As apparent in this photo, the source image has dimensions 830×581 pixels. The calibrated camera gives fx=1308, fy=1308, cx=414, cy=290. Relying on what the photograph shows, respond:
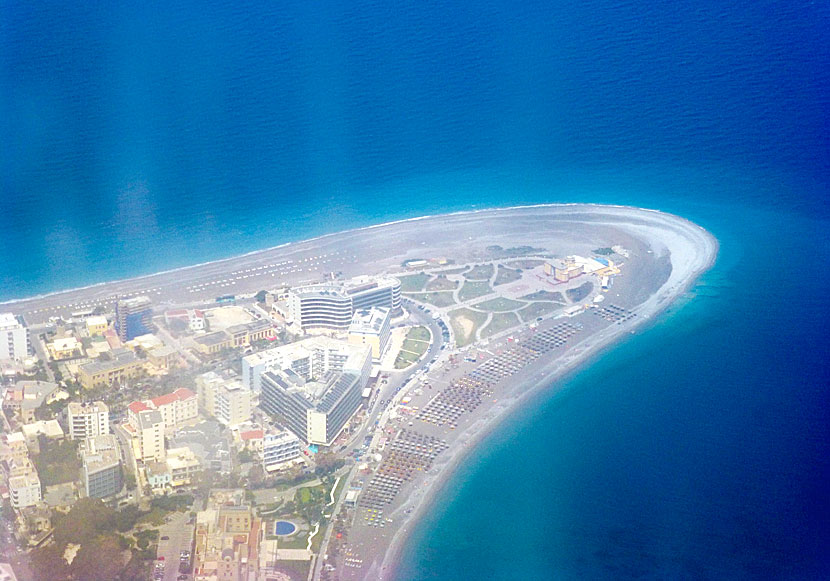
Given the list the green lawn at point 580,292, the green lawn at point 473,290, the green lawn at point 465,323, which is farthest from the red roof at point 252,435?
the green lawn at point 580,292

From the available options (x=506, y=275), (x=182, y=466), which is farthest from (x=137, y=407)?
(x=506, y=275)

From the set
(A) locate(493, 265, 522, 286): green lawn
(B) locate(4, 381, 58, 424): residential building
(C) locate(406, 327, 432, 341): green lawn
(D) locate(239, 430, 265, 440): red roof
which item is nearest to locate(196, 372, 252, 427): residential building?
(D) locate(239, 430, 265, 440): red roof

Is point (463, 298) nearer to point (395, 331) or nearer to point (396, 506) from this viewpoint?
point (395, 331)

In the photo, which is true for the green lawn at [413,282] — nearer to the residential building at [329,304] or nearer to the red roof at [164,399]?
the residential building at [329,304]

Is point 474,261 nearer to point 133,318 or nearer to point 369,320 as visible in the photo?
point 369,320

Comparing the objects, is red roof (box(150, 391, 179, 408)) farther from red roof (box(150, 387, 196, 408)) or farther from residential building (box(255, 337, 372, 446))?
residential building (box(255, 337, 372, 446))

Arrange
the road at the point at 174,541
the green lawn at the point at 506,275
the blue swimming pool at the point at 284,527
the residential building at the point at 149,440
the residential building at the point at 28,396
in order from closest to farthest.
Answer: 1. the road at the point at 174,541
2. the blue swimming pool at the point at 284,527
3. the residential building at the point at 149,440
4. the residential building at the point at 28,396
5. the green lawn at the point at 506,275

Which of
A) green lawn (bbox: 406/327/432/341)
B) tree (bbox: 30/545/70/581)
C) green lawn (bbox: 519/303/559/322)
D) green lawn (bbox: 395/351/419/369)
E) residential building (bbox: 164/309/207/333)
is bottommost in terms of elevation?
tree (bbox: 30/545/70/581)

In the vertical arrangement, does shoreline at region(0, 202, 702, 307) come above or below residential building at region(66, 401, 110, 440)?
above
